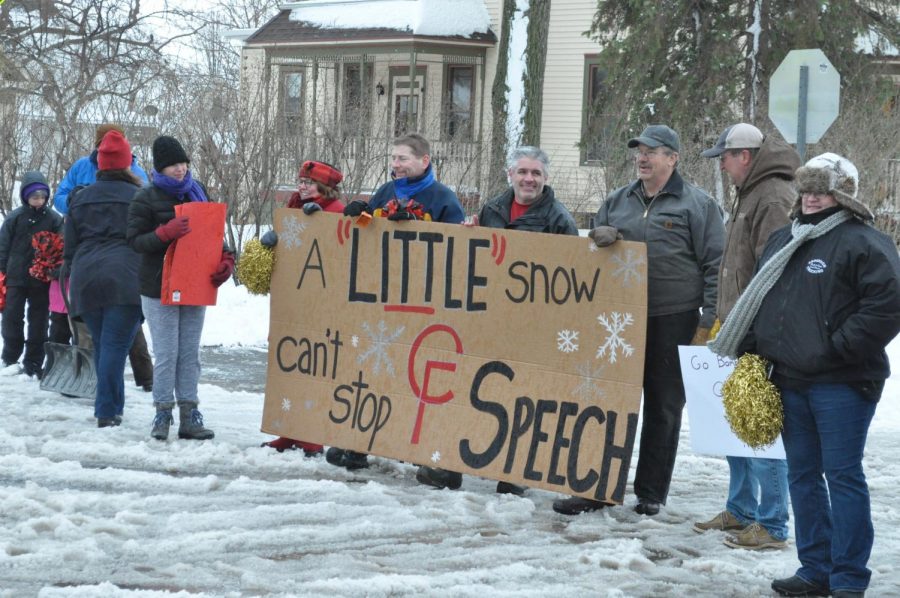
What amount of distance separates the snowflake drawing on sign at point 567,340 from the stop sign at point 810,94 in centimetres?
639

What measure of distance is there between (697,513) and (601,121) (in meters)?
19.3

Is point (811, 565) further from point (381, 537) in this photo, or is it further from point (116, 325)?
point (116, 325)

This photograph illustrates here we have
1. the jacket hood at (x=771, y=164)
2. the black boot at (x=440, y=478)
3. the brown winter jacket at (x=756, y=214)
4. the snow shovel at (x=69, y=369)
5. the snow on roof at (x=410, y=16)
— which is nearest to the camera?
the brown winter jacket at (x=756, y=214)

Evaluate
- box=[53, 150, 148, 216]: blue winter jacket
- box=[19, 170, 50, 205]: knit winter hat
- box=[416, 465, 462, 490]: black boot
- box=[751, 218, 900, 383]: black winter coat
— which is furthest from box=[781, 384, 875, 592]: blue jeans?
box=[19, 170, 50, 205]: knit winter hat

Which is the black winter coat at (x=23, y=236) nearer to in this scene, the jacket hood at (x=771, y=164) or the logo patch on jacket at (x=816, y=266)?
the jacket hood at (x=771, y=164)

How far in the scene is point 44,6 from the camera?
3378 centimetres

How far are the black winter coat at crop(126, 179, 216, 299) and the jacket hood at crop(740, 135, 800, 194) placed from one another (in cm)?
392

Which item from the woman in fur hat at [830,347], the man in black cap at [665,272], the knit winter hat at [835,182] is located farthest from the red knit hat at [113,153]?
the knit winter hat at [835,182]

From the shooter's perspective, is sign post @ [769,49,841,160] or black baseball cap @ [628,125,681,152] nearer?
black baseball cap @ [628,125,681,152]

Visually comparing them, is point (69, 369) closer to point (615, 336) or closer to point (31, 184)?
point (31, 184)

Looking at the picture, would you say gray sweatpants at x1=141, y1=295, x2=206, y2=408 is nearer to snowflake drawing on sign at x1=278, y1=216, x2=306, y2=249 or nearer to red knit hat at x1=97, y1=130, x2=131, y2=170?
snowflake drawing on sign at x1=278, y1=216, x2=306, y2=249

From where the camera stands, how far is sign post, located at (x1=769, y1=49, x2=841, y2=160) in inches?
498

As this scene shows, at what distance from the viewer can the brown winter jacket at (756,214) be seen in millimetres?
6477

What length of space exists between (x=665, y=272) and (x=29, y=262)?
21.2 ft
